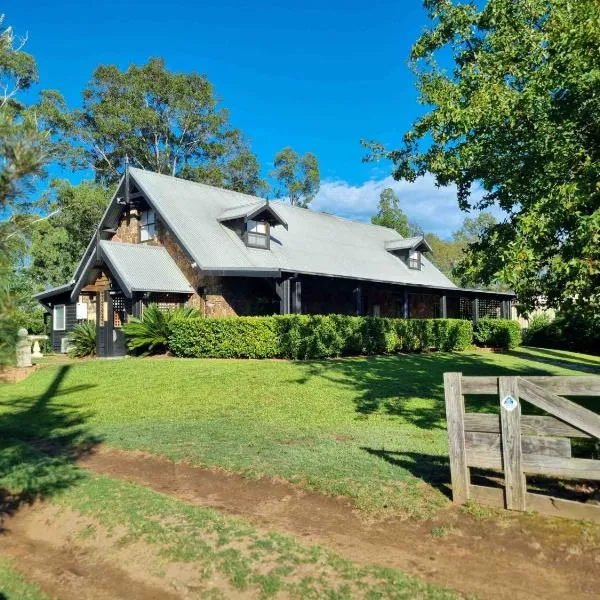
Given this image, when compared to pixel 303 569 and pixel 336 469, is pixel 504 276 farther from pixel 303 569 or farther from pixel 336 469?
pixel 303 569

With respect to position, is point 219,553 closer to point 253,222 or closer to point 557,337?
point 253,222

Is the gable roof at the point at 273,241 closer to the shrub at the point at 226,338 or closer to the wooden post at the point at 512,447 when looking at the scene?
the shrub at the point at 226,338

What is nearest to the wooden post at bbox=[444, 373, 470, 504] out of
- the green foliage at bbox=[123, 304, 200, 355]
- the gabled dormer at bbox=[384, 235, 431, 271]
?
the green foliage at bbox=[123, 304, 200, 355]

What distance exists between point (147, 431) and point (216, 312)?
12804 millimetres

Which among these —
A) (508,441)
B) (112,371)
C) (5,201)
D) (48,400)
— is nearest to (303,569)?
(508,441)

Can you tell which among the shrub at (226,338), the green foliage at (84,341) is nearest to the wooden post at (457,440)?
the shrub at (226,338)

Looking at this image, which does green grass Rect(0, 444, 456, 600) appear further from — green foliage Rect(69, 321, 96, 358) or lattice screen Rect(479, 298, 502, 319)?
lattice screen Rect(479, 298, 502, 319)

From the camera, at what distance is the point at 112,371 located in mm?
15883

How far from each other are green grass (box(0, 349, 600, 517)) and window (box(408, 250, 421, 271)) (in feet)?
47.6

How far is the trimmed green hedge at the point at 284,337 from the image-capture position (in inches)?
687

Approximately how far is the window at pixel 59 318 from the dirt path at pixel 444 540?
72.3 ft

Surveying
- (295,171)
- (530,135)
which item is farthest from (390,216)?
(530,135)

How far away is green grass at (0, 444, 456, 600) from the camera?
399 centimetres

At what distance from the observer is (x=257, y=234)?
24.1 m
